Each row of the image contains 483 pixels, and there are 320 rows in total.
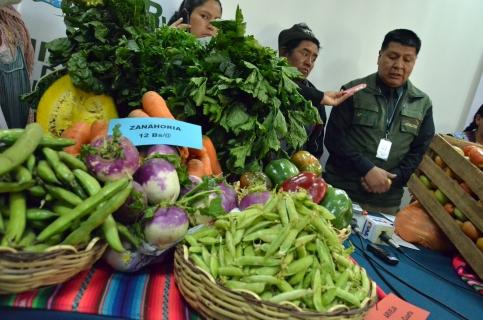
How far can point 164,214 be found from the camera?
86 centimetres

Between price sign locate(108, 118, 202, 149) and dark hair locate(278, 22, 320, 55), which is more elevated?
dark hair locate(278, 22, 320, 55)

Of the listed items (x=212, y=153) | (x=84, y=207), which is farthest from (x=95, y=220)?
(x=212, y=153)

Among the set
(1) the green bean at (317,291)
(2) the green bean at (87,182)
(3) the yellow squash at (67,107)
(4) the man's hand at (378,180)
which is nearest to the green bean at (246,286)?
(1) the green bean at (317,291)

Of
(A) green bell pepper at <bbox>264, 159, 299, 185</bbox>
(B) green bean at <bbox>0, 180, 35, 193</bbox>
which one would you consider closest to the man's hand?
(A) green bell pepper at <bbox>264, 159, 299, 185</bbox>

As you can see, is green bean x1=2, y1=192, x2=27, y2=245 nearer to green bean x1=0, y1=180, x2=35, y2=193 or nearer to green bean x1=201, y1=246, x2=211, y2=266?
green bean x1=0, y1=180, x2=35, y2=193

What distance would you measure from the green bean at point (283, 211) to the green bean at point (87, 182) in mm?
429

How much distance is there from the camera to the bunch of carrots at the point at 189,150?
1.19 metres

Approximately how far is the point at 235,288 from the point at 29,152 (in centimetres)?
49

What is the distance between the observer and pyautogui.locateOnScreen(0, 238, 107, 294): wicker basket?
0.67 metres

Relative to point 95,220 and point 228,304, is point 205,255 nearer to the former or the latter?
point 228,304

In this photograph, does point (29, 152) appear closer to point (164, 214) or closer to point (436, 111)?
point (164, 214)

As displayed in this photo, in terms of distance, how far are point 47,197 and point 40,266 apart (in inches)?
5.6

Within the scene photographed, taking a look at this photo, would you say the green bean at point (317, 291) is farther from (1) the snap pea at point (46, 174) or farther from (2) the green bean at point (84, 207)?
(1) the snap pea at point (46, 174)

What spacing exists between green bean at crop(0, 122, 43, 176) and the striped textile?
0.26 m
